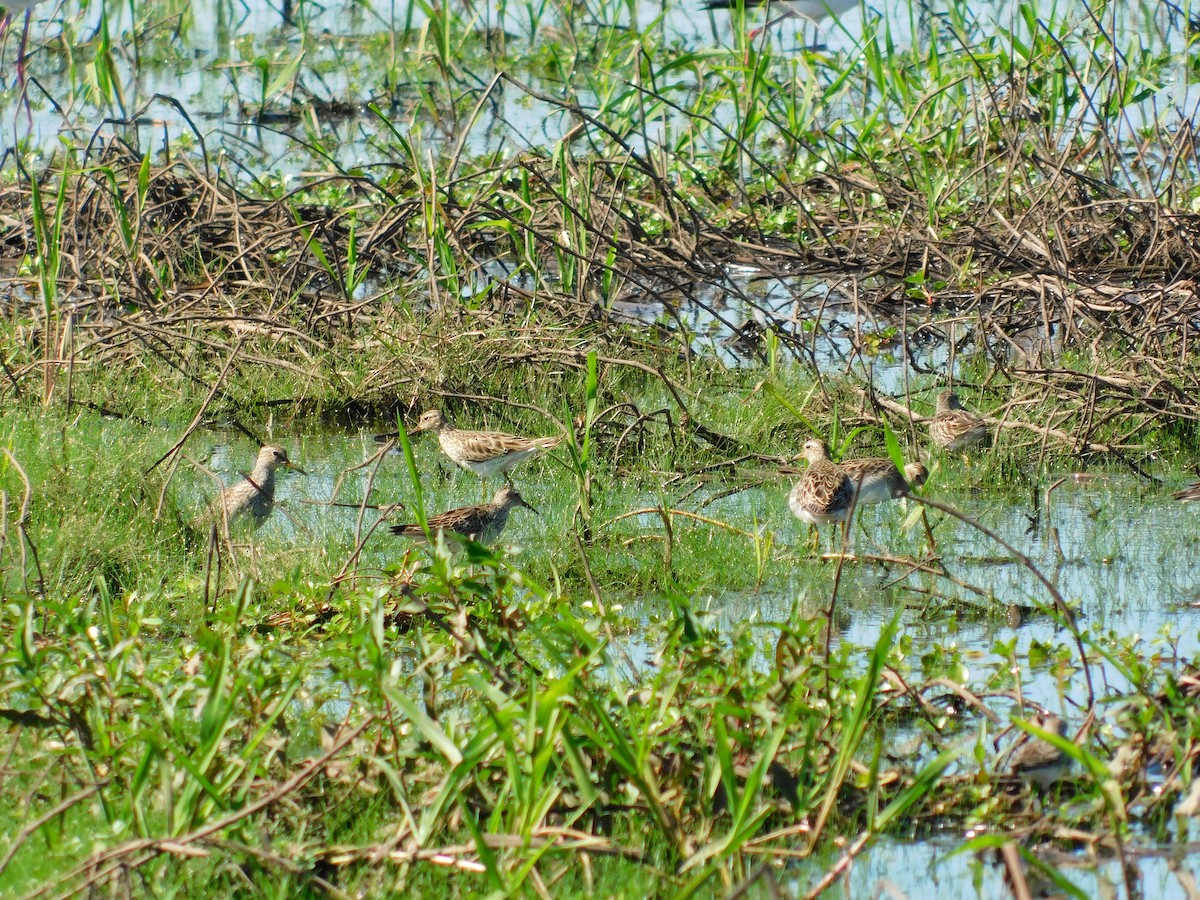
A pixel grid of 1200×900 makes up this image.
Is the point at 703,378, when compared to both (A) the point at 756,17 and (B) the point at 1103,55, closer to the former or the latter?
(B) the point at 1103,55

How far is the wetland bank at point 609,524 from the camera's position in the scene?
12.8 feet

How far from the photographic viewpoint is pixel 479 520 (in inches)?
272

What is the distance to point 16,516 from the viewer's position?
6.43m

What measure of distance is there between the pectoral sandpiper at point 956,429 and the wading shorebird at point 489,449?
174 cm

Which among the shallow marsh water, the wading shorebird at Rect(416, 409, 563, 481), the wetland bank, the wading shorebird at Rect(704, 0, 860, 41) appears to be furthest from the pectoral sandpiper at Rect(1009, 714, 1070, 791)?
the wading shorebird at Rect(704, 0, 860, 41)

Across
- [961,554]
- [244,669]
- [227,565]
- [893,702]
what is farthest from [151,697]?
[961,554]

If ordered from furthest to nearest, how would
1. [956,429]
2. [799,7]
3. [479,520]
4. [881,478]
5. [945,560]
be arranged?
[799,7], [956,429], [881,478], [479,520], [945,560]

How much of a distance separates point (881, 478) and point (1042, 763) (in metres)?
3.05

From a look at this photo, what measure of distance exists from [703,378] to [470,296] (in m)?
1.51

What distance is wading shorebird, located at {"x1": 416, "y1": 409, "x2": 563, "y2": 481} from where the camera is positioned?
7.69 meters

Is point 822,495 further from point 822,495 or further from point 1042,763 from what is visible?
point 1042,763

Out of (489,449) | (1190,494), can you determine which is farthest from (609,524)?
(1190,494)

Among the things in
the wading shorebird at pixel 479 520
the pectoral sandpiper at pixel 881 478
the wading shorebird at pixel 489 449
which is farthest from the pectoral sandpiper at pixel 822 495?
the wading shorebird at pixel 489 449

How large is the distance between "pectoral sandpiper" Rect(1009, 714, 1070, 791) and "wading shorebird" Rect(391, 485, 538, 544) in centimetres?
288
